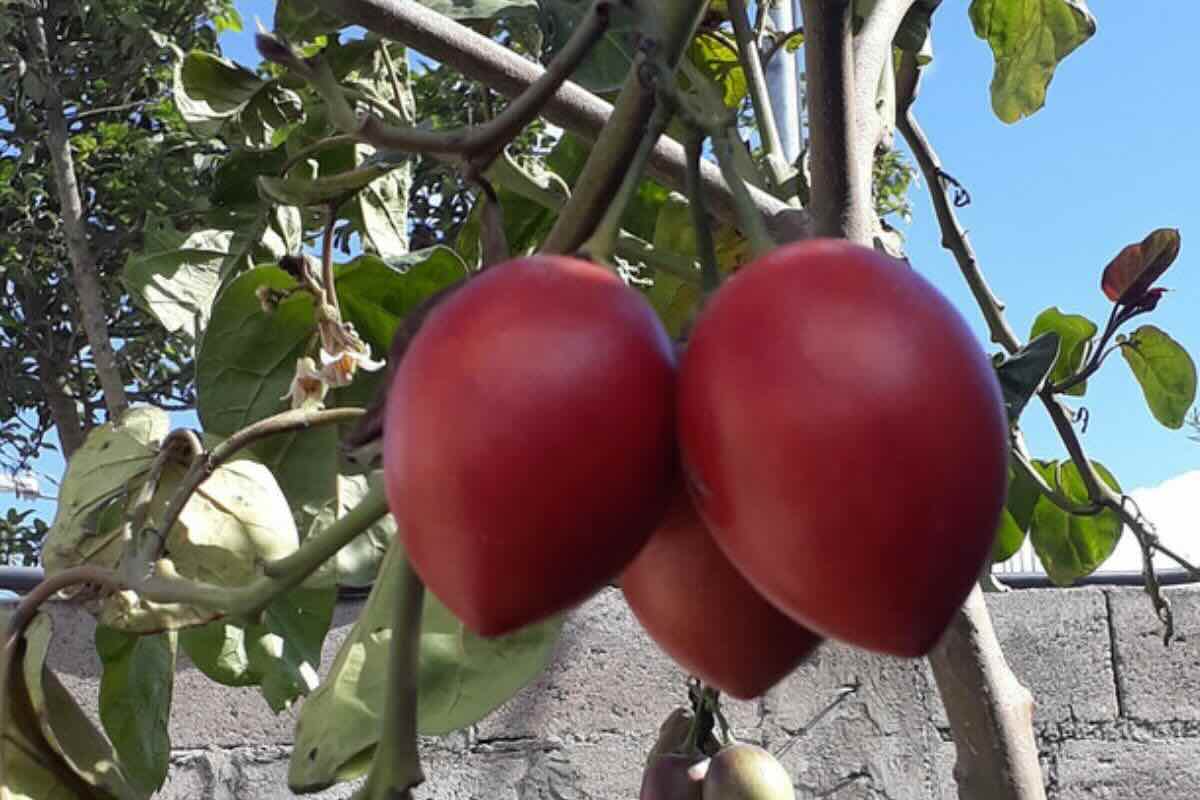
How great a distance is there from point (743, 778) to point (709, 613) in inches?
23.2

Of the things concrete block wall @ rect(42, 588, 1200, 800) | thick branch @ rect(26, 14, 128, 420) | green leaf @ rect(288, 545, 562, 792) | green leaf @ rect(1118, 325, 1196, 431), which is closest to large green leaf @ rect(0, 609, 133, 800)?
green leaf @ rect(288, 545, 562, 792)

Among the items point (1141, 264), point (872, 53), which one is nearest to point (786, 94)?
point (1141, 264)

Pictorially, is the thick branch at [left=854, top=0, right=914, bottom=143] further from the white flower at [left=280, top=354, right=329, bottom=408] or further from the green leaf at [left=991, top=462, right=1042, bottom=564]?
the green leaf at [left=991, top=462, right=1042, bottom=564]

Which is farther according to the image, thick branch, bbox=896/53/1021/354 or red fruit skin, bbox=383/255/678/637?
thick branch, bbox=896/53/1021/354

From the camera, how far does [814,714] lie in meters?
1.71

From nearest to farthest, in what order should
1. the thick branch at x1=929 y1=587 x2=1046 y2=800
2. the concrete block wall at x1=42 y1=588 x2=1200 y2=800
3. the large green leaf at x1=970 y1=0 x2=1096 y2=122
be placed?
the thick branch at x1=929 y1=587 x2=1046 y2=800
the large green leaf at x1=970 y1=0 x2=1096 y2=122
the concrete block wall at x1=42 y1=588 x2=1200 y2=800

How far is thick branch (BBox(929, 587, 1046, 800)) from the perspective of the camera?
Result: 62 centimetres

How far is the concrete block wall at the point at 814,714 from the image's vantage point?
65.0 inches

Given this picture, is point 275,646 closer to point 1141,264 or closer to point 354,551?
point 354,551

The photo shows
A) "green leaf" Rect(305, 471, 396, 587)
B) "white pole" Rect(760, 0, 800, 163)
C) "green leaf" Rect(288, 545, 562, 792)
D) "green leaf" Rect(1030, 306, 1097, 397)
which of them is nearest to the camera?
"green leaf" Rect(288, 545, 562, 792)

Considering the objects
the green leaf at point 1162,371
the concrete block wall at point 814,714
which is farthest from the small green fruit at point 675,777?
the concrete block wall at point 814,714

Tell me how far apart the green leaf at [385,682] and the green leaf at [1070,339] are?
2.42 feet

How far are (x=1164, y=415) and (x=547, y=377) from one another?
108cm

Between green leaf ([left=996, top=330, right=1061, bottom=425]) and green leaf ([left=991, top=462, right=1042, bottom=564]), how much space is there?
0.41 m
